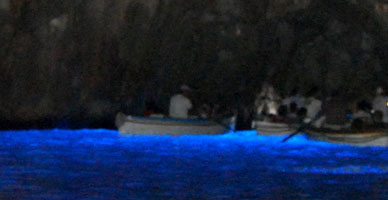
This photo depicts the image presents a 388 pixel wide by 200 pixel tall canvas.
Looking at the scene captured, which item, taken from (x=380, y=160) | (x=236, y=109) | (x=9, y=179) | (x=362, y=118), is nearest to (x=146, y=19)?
(x=236, y=109)

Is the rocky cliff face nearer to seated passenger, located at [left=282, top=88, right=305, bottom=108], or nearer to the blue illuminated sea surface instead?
seated passenger, located at [left=282, top=88, right=305, bottom=108]

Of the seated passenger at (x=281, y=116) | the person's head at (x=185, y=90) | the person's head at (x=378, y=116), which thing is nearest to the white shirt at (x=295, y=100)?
the seated passenger at (x=281, y=116)

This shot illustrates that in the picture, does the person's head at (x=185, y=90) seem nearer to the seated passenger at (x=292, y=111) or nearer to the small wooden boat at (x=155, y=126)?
the small wooden boat at (x=155, y=126)

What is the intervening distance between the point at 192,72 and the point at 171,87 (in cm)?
84

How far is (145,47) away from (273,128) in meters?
4.63

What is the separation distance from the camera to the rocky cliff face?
20.9 metres

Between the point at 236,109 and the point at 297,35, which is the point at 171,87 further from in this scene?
the point at 297,35

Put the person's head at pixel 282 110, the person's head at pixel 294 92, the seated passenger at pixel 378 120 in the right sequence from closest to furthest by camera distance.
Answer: the seated passenger at pixel 378 120
the person's head at pixel 282 110
the person's head at pixel 294 92

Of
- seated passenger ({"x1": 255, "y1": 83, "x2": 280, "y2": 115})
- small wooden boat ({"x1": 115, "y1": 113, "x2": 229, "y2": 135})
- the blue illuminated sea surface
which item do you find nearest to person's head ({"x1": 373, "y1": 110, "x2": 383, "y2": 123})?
the blue illuminated sea surface

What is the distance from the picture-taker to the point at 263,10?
73.1 ft

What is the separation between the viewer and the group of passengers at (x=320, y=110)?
62.8ft

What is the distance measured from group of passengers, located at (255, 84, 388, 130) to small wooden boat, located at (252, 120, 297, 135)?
279mm

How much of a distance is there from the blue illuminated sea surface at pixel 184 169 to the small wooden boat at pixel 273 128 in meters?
1.65

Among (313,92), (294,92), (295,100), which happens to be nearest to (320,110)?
(295,100)
